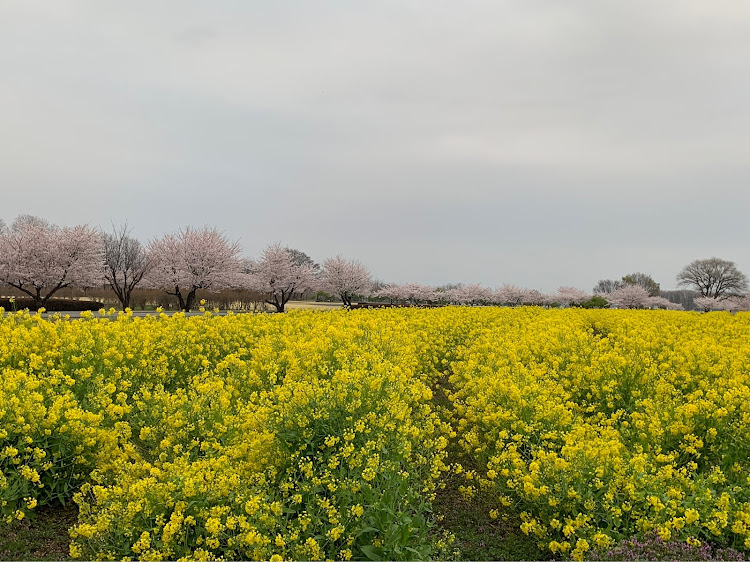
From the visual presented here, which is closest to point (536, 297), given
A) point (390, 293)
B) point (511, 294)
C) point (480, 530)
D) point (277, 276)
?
point (511, 294)

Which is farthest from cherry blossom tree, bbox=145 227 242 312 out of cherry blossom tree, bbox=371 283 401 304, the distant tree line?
cherry blossom tree, bbox=371 283 401 304

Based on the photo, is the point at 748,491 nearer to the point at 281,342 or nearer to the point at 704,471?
the point at 704,471

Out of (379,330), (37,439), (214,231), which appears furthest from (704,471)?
(214,231)

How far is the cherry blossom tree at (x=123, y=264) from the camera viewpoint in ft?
137

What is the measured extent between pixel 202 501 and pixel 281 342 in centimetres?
501

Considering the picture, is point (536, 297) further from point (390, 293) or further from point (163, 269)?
point (163, 269)

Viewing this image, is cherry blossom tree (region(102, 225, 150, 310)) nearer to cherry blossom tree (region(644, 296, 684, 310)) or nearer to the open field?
the open field

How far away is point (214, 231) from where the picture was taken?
153 ft

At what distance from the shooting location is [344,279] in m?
51.4

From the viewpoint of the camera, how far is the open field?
4.39 m

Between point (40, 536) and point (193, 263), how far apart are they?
37.6 m

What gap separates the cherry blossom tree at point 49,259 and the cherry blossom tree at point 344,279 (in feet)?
63.1

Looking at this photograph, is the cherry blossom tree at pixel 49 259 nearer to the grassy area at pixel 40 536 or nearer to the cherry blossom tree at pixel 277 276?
the cherry blossom tree at pixel 277 276

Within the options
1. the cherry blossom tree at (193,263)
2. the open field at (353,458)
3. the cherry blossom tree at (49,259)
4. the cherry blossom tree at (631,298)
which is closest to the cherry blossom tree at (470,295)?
the cherry blossom tree at (631,298)
